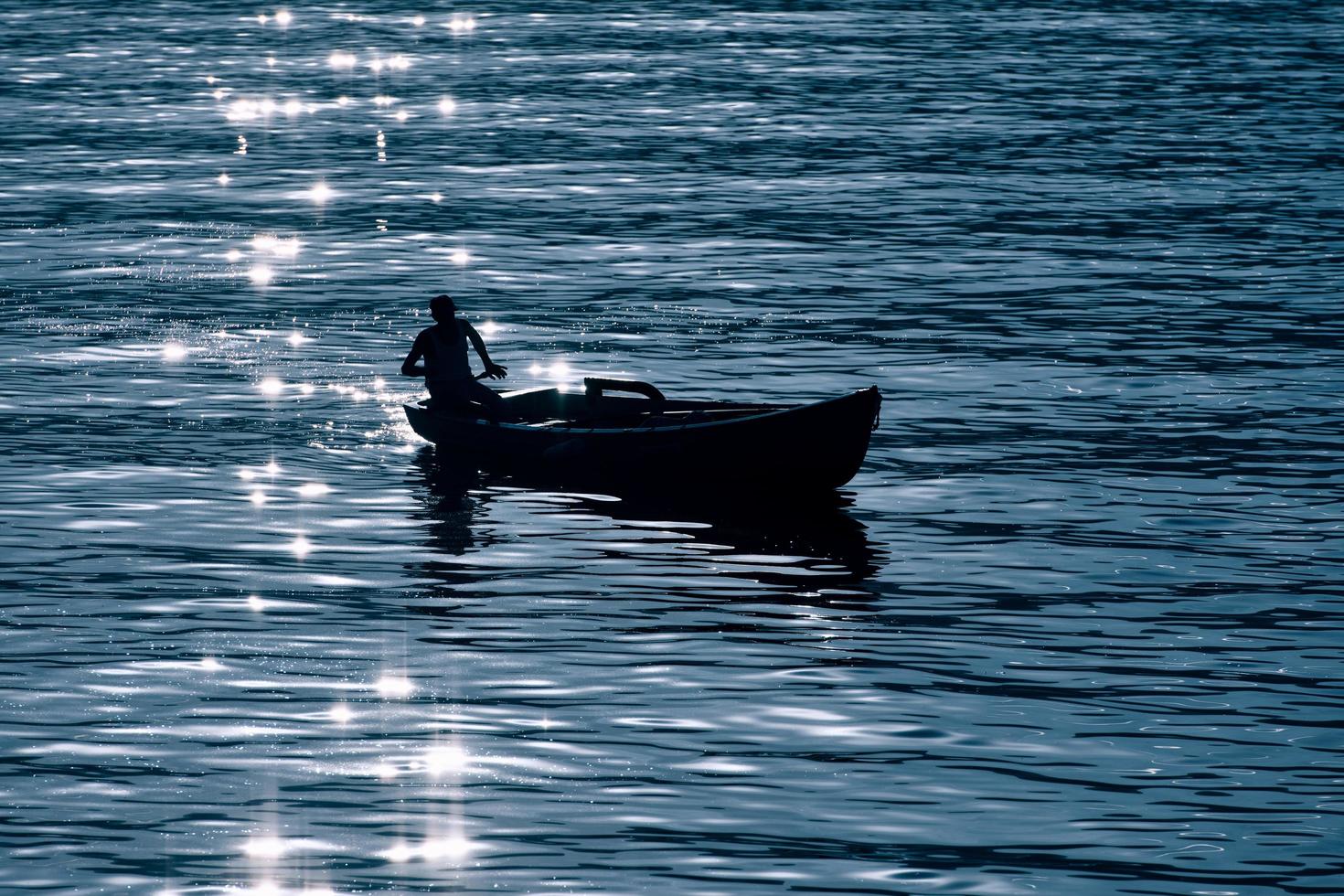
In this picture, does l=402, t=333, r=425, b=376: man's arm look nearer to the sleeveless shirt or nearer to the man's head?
the sleeveless shirt

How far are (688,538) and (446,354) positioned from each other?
6.17 meters

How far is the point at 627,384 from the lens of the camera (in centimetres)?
2759

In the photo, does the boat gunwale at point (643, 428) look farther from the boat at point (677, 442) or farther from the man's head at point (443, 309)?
the man's head at point (443, 309)

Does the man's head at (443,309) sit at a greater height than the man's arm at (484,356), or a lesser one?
greater

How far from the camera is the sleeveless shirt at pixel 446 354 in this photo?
28.9 m

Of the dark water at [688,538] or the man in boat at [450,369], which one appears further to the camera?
the man in boat at [450,369]

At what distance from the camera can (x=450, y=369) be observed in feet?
95.2

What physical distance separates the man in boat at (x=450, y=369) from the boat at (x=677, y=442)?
53 centimetres

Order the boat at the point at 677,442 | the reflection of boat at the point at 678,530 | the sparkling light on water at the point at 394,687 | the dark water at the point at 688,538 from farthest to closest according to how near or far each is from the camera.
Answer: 1. the boat at the point at 677,442
2. the reflection of boat at the point at 678,530
3. the sparkling light on water at the point at 394,687
4. the dark water at the point at 688,538

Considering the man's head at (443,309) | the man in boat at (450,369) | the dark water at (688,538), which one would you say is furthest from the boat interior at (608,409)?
the dark water at (688,538)

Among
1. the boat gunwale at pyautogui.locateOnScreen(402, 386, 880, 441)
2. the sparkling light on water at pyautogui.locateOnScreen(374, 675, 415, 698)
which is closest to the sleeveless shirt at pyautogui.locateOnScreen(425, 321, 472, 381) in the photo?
the boat gunwale at pyautogui.locateOnScreen(402, 386, 880, 441)

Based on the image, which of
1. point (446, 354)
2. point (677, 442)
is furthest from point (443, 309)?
point (677, 442)

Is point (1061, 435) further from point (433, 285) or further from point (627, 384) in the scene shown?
point (433, 285)

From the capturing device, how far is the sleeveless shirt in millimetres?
28875
